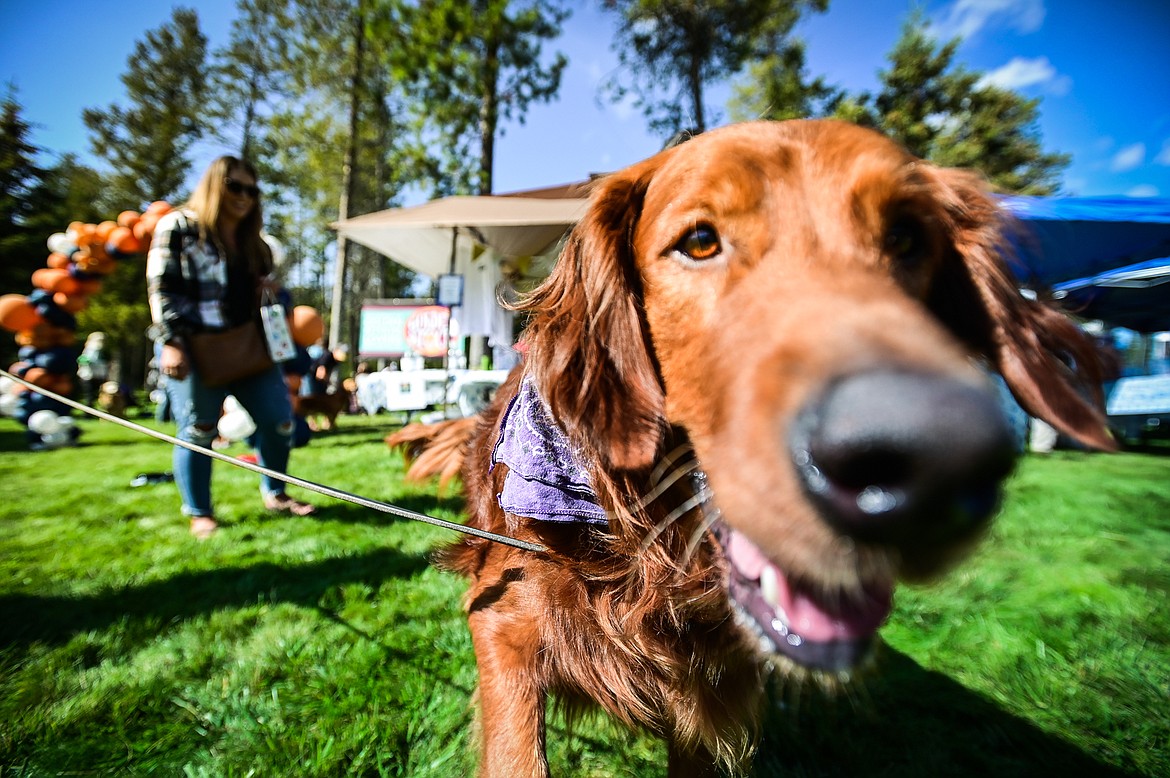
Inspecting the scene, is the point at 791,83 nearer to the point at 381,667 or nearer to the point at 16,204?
the point at 381,667

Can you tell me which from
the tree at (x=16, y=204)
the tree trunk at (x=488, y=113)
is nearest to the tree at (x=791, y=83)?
the tree trunk at (x=488, y=113)

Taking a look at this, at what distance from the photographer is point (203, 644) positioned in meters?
2.16

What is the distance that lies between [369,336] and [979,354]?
16.3 m

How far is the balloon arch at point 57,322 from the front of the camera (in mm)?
7488

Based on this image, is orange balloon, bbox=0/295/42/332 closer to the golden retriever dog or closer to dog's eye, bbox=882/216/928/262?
the golden retriever dog

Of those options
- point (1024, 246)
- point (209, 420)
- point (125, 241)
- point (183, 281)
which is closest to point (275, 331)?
point (183, 281)

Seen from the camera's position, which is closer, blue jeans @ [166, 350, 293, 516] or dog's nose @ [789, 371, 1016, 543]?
dog's nose @ [789, 371, 1016, 543]

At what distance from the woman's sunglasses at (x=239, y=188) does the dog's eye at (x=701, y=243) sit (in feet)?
10.8

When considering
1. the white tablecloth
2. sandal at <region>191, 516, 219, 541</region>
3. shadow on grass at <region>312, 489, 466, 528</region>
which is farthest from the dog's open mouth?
the white tablecloth

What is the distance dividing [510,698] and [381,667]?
3.45ft

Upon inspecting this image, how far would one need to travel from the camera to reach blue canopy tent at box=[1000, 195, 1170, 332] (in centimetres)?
424

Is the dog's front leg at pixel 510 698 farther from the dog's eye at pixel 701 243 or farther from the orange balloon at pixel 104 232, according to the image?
the orange balloon at pixel 104 232

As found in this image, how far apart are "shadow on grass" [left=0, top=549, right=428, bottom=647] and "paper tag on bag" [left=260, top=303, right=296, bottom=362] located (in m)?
1.37

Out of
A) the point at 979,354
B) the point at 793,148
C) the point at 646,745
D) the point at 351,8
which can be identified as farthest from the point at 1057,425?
the point at 351,8
